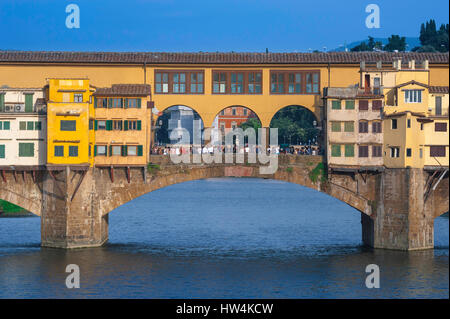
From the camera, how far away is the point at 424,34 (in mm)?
Result: 189875

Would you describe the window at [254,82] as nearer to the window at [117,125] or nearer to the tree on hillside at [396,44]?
the window at [117,125]

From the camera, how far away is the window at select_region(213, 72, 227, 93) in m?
82.4

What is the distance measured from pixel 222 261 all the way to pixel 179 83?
Result: 2049 cm

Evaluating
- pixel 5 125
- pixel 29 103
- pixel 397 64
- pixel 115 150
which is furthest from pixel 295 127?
pixel 5 125

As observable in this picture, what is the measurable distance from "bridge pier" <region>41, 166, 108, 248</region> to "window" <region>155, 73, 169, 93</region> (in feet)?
38.6

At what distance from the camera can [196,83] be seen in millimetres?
82500

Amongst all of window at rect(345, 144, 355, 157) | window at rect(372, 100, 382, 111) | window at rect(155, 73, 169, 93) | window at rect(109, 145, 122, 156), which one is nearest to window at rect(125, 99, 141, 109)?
window at rect(109, 145, 122, 156)

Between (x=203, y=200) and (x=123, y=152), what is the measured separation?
5967cm

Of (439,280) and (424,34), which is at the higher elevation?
(424,34)

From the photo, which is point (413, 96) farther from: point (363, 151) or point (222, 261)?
point (222, 261)

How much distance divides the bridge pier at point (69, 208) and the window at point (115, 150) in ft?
8.85

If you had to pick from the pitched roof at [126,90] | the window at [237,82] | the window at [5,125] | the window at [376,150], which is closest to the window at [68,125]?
the pitched roof at [126,90]
